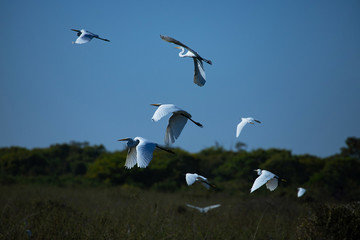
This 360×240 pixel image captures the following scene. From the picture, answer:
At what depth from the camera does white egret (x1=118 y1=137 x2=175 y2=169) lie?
8.02 ft

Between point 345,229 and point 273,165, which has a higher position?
point 273,165

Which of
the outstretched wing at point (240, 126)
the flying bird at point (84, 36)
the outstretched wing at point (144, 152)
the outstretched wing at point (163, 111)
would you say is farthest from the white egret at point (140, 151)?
the flying bird at point (84, 36)

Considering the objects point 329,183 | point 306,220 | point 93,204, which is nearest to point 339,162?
point 329,183

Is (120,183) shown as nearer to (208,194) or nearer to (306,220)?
(208,194)

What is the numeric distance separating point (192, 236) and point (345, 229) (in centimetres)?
171

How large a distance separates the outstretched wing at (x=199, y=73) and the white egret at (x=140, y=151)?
1010 mm

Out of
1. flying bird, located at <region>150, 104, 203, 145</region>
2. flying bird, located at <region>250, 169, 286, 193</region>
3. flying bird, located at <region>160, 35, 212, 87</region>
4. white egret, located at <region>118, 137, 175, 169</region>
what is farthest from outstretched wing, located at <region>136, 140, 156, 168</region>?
flying bird, located at <region>160, 35, 212, 87</region>

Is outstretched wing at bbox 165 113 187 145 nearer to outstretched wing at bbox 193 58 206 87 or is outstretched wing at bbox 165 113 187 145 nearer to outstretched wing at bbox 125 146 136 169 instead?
outstretched wing at bbox 125 146 136 169

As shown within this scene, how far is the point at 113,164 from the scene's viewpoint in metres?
15.5

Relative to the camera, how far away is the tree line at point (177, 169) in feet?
47.8

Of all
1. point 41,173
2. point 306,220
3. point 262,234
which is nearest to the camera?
point 306,220

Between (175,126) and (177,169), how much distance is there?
13.2 m

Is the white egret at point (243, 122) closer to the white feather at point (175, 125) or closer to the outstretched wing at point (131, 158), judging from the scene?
the white feather at point (175, 125)

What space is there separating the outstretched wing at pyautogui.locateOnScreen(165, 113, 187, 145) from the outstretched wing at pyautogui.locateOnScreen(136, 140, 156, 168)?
14.9 inches
